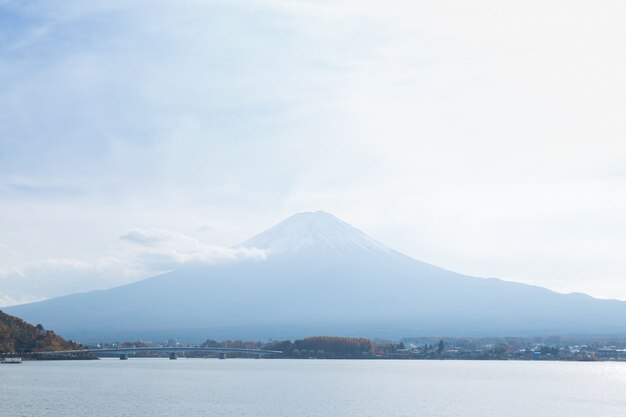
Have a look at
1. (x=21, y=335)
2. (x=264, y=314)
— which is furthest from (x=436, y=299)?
(x=21, y=335)

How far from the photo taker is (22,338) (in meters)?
82.3

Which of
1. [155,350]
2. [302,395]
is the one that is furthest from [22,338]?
[302,395]

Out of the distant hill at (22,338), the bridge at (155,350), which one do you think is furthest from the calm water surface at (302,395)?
the bridge at (155,350)

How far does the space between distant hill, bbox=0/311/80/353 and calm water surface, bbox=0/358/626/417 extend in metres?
20.4

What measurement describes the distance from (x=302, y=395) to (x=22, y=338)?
46658 millimetres

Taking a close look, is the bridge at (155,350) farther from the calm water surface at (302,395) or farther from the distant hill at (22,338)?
the calm water surface at (302,395)

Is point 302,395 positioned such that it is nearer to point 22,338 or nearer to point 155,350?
point 155,350

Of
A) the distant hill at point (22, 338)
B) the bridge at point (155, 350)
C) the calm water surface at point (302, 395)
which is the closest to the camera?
the calm water surface at point (302, 395)

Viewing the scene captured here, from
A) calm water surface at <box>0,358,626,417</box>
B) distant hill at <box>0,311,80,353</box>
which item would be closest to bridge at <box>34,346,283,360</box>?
distant hill at <box>0,311,80,353</box>

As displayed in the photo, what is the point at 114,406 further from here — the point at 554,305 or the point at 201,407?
the point at 554,305

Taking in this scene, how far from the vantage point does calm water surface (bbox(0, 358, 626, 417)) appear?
117 ft

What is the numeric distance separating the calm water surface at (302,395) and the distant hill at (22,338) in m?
20.4

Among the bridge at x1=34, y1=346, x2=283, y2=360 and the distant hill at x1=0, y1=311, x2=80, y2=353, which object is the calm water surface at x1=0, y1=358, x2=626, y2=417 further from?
the bridge at x1=34, y1=346, x2=283, y2=360

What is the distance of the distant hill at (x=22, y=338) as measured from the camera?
80.0 metres
